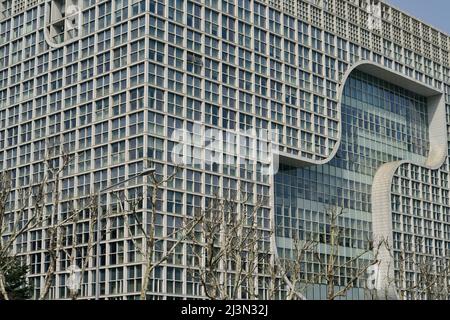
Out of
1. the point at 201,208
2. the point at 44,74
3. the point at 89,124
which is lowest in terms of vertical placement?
the point at 201,208

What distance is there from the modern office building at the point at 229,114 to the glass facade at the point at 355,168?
0.18 metres

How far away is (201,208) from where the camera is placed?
61.1 metres

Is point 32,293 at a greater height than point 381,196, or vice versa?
point 381,196

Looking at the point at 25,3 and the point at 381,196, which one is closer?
the point at 25,3

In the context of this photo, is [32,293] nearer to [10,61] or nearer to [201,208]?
[201,208]

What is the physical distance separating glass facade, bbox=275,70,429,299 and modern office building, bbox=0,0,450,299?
0.18 meters

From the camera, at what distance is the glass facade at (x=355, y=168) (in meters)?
71.6

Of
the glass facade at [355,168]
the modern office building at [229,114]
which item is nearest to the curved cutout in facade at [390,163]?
the modern office building at [229,114]

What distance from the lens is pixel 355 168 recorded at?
79.9 m

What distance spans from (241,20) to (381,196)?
24.7 metres

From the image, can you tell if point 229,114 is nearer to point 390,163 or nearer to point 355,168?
point 355,168
